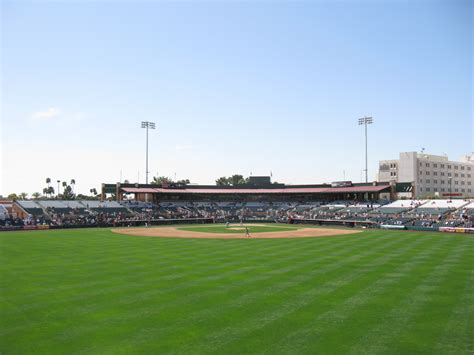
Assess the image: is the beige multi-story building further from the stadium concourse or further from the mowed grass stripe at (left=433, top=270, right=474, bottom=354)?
the mowed grass stripe at (left=433, top=270, right=474, bottom=354)

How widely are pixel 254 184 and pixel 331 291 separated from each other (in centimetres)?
8270

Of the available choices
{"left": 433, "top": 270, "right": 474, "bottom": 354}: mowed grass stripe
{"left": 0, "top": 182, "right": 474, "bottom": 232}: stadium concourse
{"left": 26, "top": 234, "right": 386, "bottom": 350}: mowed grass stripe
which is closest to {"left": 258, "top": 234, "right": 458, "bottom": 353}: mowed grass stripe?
{"left": 433, "top": 270, "right": 474, "bottom": 354}: mowed grass stripe

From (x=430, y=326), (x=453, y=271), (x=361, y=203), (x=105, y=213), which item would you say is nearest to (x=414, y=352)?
(x=430, y=326)

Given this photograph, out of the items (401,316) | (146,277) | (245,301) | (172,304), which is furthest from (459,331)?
(146,277)

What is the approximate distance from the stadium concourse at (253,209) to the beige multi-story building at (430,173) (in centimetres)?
2675

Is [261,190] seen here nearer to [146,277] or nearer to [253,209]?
[253,209]

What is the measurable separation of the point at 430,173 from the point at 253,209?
6007cm

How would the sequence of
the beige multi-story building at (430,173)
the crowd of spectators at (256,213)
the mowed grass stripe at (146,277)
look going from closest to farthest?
the mowed grass stripe at (146,277)
the crowd of spectators at (256,213)
the beige multi-story building at (430,173)

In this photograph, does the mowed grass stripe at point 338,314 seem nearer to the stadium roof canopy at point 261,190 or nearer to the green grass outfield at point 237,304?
the green grass outfield at point 237,304

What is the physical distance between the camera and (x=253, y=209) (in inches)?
3450

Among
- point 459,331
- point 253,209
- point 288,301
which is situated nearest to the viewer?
point 459,331

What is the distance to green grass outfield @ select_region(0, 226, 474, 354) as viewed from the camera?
1174 cm

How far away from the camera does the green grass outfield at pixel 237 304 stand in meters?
11.7

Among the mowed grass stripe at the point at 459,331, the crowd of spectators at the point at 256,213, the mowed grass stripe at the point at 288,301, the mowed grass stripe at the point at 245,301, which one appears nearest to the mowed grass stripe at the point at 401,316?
the mowed grass stripe at the point at 459,331
